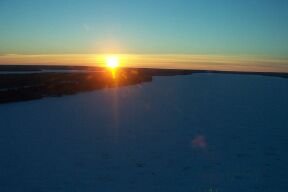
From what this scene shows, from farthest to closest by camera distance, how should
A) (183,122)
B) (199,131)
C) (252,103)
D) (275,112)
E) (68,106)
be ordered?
(252,103) → (68,106) → (275,112) → (183,122) → (199,131)

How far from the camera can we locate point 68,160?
10461 millimetres

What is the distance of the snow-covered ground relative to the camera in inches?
348

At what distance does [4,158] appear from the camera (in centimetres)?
1055

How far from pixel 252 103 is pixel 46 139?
536 inches

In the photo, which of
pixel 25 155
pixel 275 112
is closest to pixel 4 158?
pixel 25 155

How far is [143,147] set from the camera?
1192cm

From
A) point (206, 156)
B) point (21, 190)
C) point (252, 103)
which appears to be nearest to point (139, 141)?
point (206, 156)

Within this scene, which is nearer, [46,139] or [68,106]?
[46,139]

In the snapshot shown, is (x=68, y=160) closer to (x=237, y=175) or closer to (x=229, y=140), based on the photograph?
(x=237, y=175)

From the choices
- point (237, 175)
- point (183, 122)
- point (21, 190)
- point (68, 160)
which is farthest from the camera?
point (183, 122)

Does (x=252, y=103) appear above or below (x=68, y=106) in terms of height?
below

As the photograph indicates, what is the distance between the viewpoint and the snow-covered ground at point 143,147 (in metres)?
8.85

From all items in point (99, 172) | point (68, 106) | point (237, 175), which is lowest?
point (237, 175)

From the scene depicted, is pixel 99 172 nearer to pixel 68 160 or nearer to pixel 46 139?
pixel 68 160
